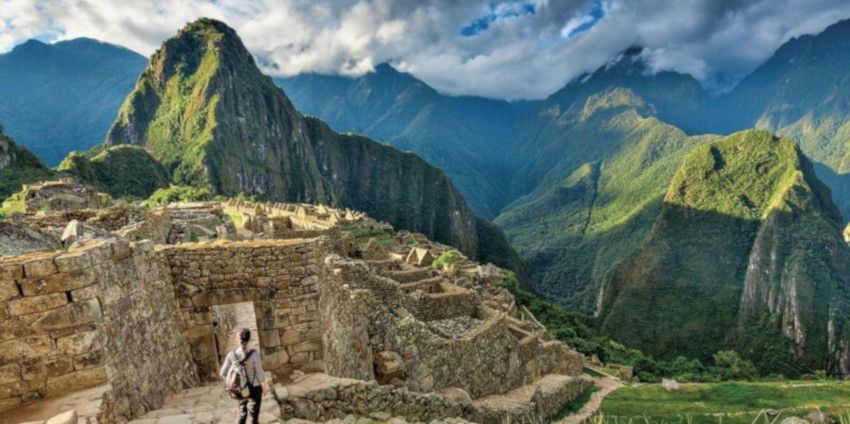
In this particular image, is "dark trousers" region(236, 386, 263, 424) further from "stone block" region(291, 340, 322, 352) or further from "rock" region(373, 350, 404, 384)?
"rock" region(373, 350, 404, 384)

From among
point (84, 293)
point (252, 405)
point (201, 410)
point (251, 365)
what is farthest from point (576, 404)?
point (84, 293)

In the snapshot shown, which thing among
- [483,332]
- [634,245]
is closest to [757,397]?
[483,332]

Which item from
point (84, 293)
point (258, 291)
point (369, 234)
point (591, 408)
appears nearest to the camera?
point (84, 293)

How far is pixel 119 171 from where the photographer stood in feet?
334

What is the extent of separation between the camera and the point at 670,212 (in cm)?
13650

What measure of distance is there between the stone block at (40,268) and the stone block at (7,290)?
→ 0.55 feet

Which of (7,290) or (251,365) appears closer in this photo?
(7,290)

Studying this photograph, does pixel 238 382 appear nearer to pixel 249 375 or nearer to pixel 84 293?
pixel 249 375

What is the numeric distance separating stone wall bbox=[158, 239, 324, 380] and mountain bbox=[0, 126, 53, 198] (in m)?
68.7

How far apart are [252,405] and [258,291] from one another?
7.58 feet

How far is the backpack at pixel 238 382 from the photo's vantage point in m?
6.02

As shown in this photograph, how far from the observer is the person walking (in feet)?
19.9

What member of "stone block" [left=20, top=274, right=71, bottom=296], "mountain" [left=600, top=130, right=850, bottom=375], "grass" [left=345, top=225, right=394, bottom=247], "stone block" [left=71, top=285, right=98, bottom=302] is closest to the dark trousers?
"stone block" [left=71, top=285, right=98, bottom=302]

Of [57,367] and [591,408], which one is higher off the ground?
[57,367]
